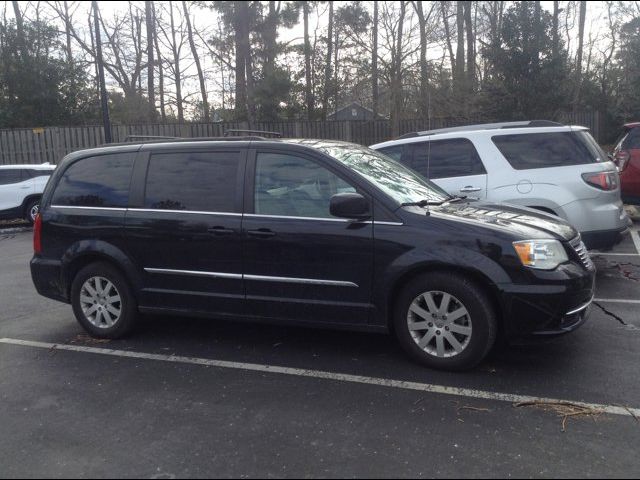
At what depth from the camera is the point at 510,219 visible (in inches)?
184

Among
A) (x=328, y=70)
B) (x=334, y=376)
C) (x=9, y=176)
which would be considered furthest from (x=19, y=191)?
(x=328, y=70)

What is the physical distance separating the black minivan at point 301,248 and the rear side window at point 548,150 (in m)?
2.19

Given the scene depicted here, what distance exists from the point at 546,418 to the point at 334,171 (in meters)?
2.31

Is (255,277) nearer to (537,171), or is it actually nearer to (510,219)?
(510,219)

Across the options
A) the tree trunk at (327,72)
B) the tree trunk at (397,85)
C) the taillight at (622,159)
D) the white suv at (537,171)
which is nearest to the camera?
the white suv at (537,171)

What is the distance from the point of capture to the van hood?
14.5 feet

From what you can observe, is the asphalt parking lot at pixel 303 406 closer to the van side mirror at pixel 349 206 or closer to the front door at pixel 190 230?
the front door at pixel 190 230

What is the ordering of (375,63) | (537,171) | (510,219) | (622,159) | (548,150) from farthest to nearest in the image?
(375,63) → (622,159) → (548,150) → (537,171) → (510,219)

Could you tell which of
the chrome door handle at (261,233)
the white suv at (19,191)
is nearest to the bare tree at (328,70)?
the white suv at (19,191)

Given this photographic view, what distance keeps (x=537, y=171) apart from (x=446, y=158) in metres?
1.14

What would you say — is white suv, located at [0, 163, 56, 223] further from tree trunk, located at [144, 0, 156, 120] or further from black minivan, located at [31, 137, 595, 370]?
tree trunk, located at [144, 0, 156, 120]

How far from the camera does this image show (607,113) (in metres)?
24.8

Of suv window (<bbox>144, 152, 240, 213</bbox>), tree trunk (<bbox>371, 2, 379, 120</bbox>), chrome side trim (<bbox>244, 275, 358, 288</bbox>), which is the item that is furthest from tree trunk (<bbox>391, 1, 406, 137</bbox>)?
chrome side trim (<bbox>244, 275, 358, 288</bbox>)

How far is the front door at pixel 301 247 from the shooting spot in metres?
4.60
